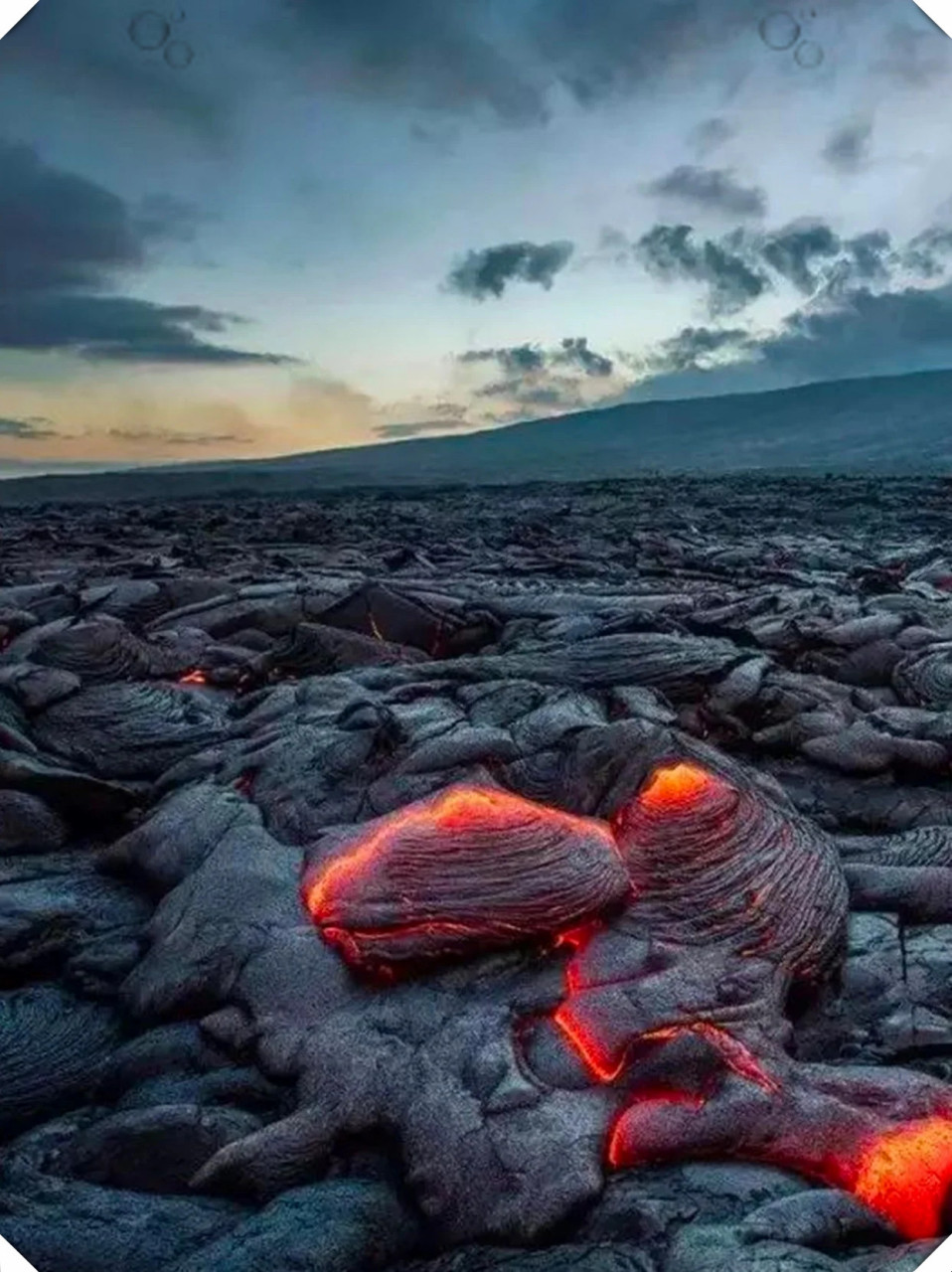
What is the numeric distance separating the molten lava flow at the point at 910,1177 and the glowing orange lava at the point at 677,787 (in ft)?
→ 5.07

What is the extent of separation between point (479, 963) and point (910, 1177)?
4.98ft

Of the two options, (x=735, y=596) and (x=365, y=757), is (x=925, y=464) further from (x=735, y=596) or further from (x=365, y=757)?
(x=365, y=757)

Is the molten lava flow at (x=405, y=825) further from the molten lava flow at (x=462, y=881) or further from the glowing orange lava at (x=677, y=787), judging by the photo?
the glowing orange lava at (x=677, y=787)

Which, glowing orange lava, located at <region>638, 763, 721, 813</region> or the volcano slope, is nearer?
→ the volcano slope

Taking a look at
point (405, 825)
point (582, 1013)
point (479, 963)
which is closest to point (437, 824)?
point (405, 825)

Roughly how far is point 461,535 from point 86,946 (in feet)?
49.6

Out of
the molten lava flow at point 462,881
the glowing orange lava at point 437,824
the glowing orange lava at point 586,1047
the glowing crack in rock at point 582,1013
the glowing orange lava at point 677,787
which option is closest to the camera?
the glowing crack in rock at point 582,1013

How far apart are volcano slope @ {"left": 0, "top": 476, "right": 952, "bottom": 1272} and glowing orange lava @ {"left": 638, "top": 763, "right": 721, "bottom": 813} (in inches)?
0.9

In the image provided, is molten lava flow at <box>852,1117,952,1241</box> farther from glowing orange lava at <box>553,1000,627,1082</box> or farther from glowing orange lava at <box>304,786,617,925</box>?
glowing orange lava at <box>304,786,617,925</box>

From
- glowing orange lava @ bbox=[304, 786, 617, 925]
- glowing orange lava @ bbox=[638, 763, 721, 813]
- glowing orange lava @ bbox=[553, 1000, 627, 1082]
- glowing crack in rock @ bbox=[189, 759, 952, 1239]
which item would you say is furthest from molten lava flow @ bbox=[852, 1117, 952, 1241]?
glowing orange lava @ bbox=[638, 763, 721, 813]

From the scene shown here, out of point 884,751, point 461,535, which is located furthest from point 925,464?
point 884,751

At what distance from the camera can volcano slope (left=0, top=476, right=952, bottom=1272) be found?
10.7 feet

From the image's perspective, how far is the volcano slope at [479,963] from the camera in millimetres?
3250

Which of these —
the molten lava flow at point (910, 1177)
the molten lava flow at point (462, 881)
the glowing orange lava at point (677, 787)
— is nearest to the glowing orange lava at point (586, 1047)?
the molten lava flow at point (462, 881)
